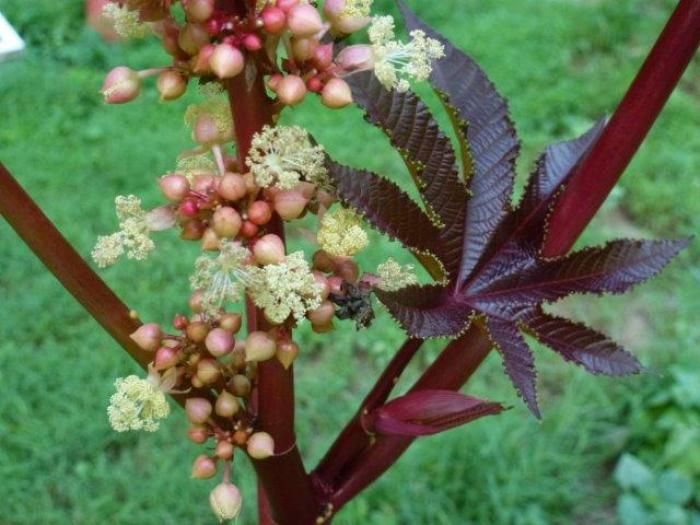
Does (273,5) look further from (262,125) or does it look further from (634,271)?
(634,271)

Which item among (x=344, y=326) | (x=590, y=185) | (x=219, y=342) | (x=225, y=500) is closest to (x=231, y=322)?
(x=219, y=342)

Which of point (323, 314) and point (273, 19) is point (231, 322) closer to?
point (323, 314)

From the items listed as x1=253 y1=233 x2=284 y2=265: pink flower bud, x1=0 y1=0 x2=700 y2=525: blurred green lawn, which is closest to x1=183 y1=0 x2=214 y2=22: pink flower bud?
x1=253 y1=233 x2=284 y2=265: pink flower bud

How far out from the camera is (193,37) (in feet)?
1.55

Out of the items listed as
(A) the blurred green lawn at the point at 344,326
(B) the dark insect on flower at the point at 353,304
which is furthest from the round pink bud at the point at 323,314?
(A) the blurred green lawn at the point at 344,326

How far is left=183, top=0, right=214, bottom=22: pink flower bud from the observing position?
1.49ft

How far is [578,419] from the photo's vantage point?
6.73ft

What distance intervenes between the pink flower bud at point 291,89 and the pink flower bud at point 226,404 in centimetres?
19

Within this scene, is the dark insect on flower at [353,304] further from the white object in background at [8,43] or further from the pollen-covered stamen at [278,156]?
the white object in background at [8,43]

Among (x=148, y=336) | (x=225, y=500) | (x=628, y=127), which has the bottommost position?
(x=225, y=500)

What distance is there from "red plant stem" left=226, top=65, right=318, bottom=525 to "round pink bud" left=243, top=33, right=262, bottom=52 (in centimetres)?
2

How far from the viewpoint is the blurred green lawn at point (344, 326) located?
190 centimetres

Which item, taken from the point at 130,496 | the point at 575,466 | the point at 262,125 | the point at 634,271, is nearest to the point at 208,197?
the point at 262,125

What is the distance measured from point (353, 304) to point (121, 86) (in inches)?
6.7
